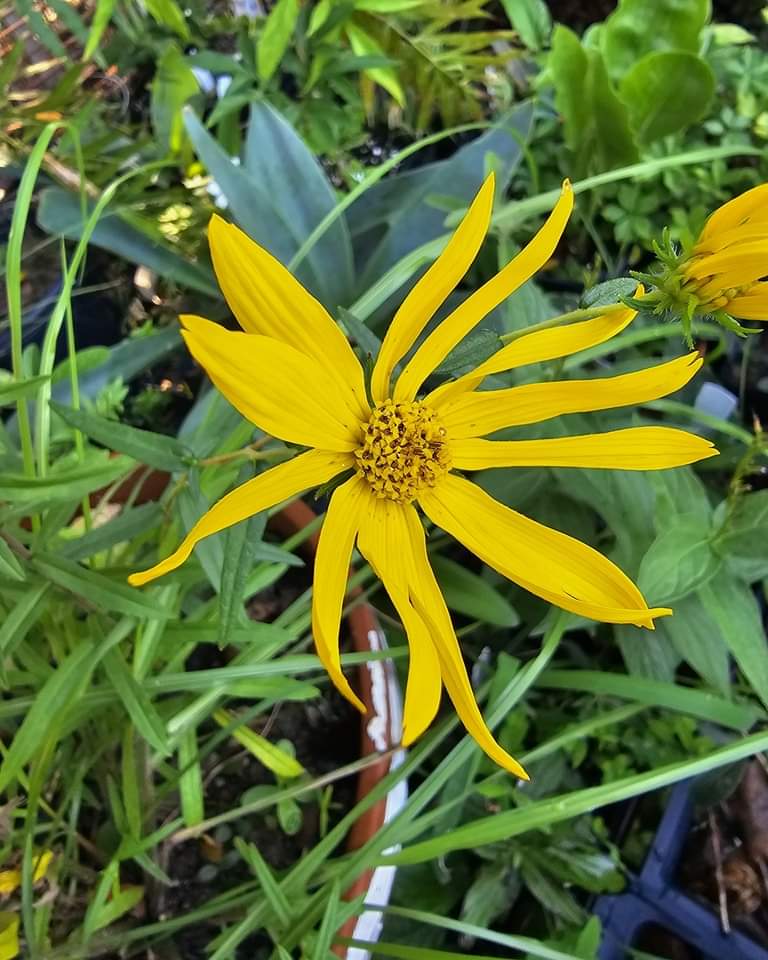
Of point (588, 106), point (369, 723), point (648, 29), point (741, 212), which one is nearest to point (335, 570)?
point (741, 212)

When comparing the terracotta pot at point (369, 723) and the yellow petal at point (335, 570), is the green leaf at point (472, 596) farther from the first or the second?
the yellow petal at point (335, 570)

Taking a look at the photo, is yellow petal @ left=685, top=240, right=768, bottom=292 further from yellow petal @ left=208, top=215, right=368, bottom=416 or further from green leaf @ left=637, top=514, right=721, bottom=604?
green leaf @ left=637, top=514, right=721, bottom=604

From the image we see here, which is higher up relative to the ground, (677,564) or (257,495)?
(257,495)

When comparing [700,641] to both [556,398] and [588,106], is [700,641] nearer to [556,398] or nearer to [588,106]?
[556,398]

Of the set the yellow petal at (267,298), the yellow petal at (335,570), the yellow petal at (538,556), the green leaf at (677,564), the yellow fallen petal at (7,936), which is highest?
the yellow petal at (267,298)

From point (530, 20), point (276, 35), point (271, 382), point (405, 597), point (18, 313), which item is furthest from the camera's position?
point (530, 20)

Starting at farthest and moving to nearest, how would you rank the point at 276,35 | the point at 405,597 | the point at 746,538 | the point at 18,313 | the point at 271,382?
the point at 276,35
the point at 746,538
the point at 18,313
the point at 405,597
the point at 271,382

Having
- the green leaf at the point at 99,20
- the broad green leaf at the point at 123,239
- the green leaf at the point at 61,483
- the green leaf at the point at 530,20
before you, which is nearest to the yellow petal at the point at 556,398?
the green leaf at the point at 61,483

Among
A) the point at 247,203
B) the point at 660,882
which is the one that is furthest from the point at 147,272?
the point at 660,882
